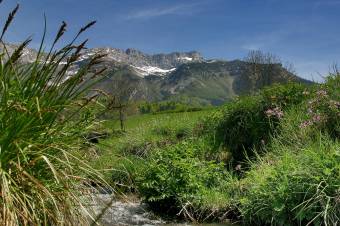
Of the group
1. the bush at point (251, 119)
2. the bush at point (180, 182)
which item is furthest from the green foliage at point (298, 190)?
the bush at point (251, 119)

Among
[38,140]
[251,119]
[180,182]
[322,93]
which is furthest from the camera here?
[251,119]

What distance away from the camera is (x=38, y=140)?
4.35 meters

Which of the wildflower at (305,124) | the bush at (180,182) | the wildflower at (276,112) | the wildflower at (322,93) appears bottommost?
the bush at (180,182)

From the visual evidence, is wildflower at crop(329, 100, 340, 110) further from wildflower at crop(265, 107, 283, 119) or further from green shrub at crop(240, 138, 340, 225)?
green shrub at crop(240, 138, 340, 225)

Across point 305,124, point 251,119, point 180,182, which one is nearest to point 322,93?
point 305,124

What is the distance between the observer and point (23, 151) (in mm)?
4180

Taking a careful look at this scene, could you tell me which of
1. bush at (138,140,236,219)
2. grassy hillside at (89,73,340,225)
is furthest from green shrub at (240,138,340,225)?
bush at (138,140,236,219)

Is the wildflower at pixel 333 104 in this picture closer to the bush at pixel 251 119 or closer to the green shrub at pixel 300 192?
the bush at pixel 251 119

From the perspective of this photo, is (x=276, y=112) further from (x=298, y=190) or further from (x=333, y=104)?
(x=298, y=190)

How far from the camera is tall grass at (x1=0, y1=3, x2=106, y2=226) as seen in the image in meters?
3.96

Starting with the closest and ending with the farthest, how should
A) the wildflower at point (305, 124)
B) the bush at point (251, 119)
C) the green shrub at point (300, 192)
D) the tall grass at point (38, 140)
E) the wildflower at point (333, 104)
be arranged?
the tall grass at point (38, 140) < the green shrub at point (300, 192) < the wildflower at point (305, 124) < the wildflower at point (333, 104) < the bush at point (251, 119)

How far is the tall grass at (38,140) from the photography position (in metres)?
3.96

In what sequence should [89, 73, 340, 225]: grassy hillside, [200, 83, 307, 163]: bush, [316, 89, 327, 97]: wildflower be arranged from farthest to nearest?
1. [200, 83, 307, 163]: bush
2. [316, 89, 327, 97]: wildflower
3. [89, 73, 340, 225]: grassy hillside

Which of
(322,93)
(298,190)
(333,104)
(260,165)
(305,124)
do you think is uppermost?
(322,93)
